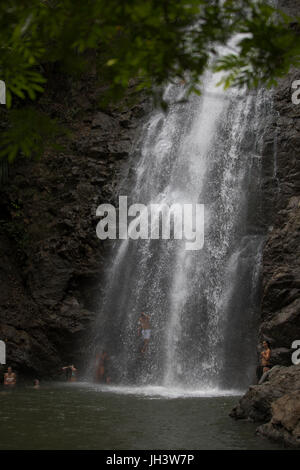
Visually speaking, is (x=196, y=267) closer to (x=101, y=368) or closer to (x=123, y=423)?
(x=101, y=368)

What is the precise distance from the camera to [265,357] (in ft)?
38.9

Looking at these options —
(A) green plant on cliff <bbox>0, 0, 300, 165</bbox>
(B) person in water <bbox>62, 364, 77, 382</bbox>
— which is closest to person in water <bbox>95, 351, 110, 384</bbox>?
(B) person in water <bbox>62, 364, 77, 382</bbox>

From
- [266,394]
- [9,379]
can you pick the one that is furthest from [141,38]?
[9,379]

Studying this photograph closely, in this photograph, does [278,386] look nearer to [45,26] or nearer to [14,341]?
[45,26]

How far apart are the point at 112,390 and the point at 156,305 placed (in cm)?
335

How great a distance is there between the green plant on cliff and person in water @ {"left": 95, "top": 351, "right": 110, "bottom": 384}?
12.4 meters

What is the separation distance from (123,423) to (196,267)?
25.9 feet

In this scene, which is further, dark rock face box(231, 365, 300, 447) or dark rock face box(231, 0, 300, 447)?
dark rock face box(231, 0, 300, 447)

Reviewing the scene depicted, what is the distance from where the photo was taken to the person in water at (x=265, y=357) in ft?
38.7

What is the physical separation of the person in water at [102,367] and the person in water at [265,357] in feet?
18.6

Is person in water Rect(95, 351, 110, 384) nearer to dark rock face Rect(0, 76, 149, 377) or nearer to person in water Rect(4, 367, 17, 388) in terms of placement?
dark rock face Rect(0, 76, 149, 377)

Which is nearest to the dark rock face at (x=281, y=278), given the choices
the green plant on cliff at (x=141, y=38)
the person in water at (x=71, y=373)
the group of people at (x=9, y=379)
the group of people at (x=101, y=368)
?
the group of people at (x=101, y=368)

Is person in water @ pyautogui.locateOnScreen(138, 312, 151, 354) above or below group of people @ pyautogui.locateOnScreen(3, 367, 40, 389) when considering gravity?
above

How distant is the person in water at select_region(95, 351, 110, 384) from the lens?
51.8 ft
